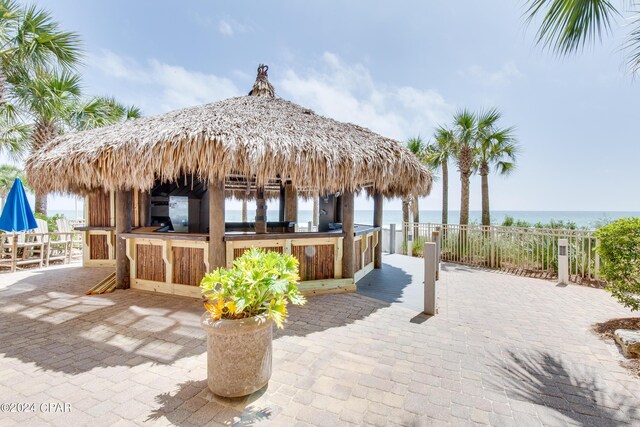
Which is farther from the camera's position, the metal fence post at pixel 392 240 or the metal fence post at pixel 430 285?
the metal fence post at pixel 392 240

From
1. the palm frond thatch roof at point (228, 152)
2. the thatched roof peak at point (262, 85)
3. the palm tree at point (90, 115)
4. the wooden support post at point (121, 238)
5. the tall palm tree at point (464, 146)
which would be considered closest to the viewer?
the palm frond thatch roof at point (228, 152)

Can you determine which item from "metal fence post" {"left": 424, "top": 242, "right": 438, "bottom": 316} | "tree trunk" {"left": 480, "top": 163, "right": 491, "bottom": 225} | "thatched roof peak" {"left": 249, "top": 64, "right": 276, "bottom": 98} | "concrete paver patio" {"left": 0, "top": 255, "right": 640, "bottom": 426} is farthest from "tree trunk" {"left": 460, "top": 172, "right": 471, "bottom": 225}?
"thatched roof peak" {"left": 249, "top": 64, "right": 276, "bottom": 98}

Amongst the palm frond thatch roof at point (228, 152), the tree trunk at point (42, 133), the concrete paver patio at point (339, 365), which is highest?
the tree trunk at point (42, 133)

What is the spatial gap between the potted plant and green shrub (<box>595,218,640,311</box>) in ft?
14.7

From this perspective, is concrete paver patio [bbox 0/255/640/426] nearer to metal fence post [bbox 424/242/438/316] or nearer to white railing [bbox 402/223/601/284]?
metal fence post [bbox 424/242/438/316]

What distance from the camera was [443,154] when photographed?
1159 centimetres

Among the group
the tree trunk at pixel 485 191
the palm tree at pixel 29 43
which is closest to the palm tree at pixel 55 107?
the palm tree at pixel 29 43

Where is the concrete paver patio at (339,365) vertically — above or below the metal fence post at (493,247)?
below

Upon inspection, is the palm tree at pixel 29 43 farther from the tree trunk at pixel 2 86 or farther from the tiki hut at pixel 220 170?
the tiki hut at pixel 220 170

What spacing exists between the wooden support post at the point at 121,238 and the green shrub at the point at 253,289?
162 inches

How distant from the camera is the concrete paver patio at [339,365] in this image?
1.90m

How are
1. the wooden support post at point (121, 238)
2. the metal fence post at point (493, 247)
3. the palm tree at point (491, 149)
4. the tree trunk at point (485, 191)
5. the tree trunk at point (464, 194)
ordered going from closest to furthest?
1. the wooden support post at point (121, 238)
2. the metal fence post at point (493, 247)
3. the palm tree at point (491, 149)
4. the tree trunk at point (485, 191)
5. the tree trunk at point (464, 194)

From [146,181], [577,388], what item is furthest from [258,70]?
[577,388]

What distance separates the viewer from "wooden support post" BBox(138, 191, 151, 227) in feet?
20.0
